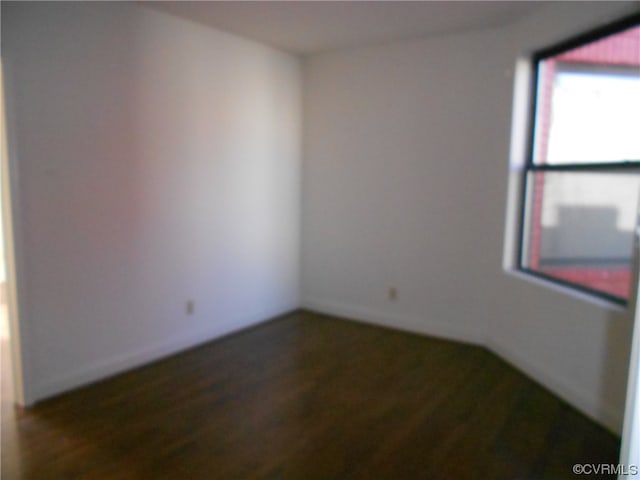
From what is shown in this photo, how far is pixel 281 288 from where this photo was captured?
489 centimetres

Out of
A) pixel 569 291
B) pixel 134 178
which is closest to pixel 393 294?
pixel 569 291

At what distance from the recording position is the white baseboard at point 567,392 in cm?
271

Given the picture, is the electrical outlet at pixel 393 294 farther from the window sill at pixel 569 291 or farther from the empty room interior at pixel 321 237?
the window sill at pixel 569 291

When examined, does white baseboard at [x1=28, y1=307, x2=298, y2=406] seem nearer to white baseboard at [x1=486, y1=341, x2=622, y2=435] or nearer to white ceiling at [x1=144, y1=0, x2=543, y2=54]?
white baseboard at [x1=486, y1=341, x2=622, y2=435]

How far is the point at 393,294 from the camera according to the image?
451 cm

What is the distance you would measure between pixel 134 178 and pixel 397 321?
268cm

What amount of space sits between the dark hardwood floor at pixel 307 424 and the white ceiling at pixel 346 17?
2622 millimetres

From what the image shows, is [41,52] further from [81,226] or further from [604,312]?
[604,312]

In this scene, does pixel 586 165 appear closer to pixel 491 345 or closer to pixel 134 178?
pixel 491 345

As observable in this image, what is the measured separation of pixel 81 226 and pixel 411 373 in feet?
8.30

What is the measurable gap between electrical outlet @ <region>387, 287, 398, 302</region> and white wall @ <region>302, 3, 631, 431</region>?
4 centimetres

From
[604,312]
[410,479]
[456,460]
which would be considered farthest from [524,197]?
[410,479]

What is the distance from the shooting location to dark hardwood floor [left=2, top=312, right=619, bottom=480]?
2328mm

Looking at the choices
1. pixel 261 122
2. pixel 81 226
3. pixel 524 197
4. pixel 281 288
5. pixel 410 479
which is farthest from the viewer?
pixel 281 288
